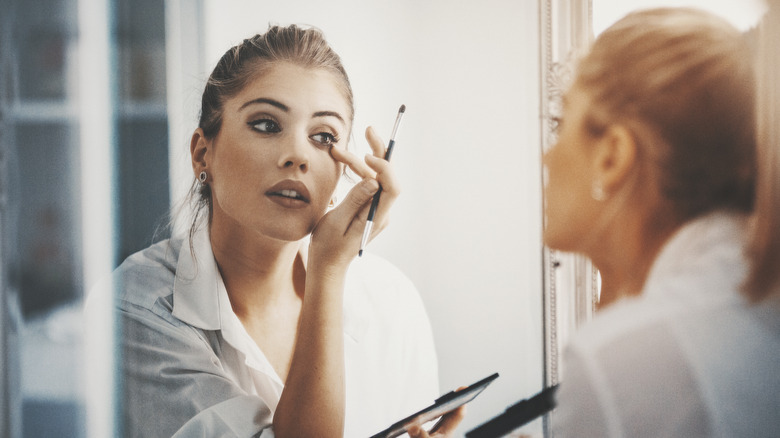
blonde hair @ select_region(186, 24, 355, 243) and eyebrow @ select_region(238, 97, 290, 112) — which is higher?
blonde hair @ select_region(186, 24, 355, 243)

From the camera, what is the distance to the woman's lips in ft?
2.20

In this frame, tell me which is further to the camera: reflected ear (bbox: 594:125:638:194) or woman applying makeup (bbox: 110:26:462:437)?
woman applying makeup (bbox: 110:26:462:437)

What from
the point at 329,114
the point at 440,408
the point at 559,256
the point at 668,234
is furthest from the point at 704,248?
the point at 329,114

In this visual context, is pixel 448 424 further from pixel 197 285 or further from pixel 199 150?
pixel 199 150

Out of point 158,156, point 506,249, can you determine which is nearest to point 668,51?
point 506,249

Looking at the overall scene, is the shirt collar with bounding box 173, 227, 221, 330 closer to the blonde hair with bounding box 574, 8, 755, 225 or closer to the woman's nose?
the woman's nose

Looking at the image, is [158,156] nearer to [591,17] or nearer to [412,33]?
Result: [412,33]

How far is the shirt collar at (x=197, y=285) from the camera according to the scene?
69cm

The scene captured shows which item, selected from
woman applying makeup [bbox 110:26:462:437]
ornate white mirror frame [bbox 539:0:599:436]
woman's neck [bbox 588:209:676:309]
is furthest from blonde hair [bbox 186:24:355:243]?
woman's neck [bbox 588:209:676:309]

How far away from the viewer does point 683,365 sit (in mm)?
429

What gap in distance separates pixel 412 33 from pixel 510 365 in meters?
0.41

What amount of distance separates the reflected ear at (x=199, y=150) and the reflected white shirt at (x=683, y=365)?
48cm

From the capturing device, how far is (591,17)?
2.05 feet

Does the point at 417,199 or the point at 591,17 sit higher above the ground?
the point at 591,17
